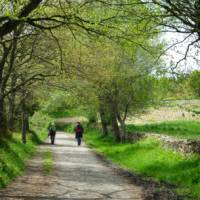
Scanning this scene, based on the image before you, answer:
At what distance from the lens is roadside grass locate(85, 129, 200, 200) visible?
16625mm

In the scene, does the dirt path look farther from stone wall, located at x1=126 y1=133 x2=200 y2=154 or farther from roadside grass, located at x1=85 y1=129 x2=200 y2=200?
stone wall, located at x1=126 y1=133 x2=200 y2=154

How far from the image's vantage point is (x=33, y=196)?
14.1 m

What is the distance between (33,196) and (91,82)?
600 inches

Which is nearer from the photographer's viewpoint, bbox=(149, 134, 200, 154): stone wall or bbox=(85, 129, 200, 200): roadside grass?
bbox=(85, 129, 200, 200): roadside grass

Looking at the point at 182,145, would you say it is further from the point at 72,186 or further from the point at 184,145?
the point at 72,186

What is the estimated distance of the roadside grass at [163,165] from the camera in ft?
54.5

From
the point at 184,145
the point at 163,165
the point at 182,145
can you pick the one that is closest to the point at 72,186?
the point at 163,165

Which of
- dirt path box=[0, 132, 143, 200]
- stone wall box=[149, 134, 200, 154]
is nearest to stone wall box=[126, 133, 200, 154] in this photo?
stone wall box=[149, 134, 200, 154]

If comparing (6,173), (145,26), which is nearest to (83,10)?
(145,26)

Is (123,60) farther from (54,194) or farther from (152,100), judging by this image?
(54,194)

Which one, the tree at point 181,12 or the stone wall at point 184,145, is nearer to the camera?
the tree at point 181,12

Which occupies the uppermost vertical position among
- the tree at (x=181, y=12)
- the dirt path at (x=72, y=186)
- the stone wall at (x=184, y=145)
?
the tree at (x=181, y=12)

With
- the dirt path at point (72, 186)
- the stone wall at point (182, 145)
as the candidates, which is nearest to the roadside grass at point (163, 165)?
the stone wall at point (182, 145)

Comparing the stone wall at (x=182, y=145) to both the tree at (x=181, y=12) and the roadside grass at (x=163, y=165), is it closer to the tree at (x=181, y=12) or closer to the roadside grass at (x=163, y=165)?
the roadside grass at (x=163, y=165)
